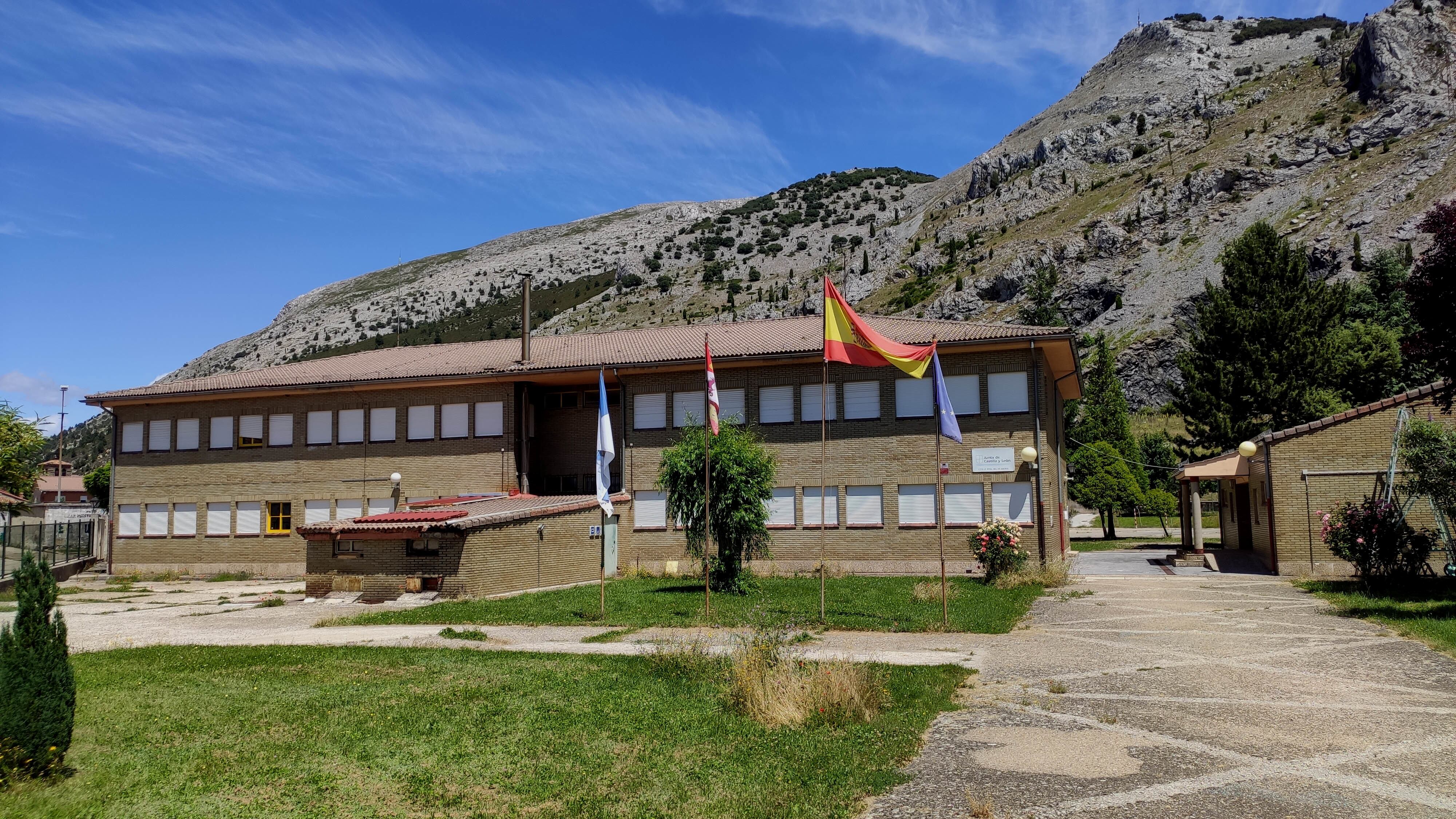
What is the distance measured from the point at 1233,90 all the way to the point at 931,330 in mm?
138138

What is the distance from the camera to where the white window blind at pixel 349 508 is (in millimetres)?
34250

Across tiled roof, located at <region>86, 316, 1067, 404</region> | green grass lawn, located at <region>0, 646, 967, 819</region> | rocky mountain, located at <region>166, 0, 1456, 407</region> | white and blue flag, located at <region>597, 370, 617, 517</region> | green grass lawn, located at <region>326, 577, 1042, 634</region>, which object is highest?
rocky mountain, located at <region>166, 0, 1456, 407</region>

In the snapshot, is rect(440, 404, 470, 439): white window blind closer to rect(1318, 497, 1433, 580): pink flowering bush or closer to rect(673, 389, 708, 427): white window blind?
rect(673, 389, 708, 427): white window blind

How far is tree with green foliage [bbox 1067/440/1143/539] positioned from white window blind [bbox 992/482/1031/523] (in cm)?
2383

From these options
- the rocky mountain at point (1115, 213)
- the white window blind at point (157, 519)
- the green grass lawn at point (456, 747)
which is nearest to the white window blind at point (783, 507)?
the green grass lawn at point (456, 747)

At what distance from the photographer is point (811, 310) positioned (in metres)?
121

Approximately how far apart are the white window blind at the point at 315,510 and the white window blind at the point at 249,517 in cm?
183

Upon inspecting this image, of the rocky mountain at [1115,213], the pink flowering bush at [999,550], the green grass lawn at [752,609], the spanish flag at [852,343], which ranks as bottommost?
the green grass lawn at [752,609]

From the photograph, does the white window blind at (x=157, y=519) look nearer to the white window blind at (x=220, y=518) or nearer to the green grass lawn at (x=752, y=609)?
the white window blind at (x=220, y=518)

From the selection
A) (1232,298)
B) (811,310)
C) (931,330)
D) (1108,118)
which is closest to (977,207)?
(1108,118)

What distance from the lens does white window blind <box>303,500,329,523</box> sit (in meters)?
34.7

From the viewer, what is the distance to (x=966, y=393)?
2880 cm

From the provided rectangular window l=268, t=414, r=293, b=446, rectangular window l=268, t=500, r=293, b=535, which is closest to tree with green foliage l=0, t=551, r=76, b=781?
rectangular window l=268, t=500, r=293, b=535

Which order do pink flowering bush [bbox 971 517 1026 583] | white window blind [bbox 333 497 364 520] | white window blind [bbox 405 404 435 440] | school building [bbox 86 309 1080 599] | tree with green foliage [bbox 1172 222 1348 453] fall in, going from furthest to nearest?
tree with green foliage [bbox 1172 222 1348 453]
white window blind [bbox 333 497 364 520]
white window blind [bbox 405 404 435 440]
school building [bbox 86 309 1080 599]
pink flowering bush [bbox 971 517 1026 583]
